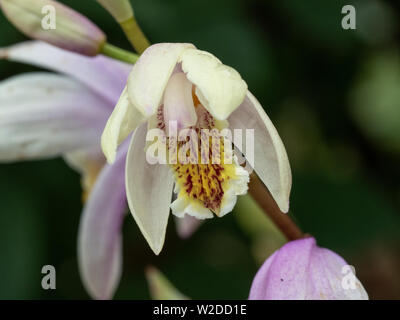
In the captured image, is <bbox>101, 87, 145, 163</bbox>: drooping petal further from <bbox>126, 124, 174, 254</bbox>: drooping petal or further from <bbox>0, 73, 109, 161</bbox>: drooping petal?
<bbox>0, 73, 109, 161</bbox>: drooping petal

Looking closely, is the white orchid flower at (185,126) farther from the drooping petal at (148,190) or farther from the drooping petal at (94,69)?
the drooping petal at (94,69)

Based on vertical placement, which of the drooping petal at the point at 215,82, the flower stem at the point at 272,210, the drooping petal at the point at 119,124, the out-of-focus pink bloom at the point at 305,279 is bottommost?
the out-of-focus pink bloom at the point at 305,279

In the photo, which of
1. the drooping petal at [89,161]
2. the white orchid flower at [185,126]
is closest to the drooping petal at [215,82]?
the white orchid flower at [185,126]

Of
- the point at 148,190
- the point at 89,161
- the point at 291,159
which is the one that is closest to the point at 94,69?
the point at 89,161

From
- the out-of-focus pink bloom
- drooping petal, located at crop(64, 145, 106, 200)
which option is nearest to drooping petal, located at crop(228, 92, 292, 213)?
the out-of-focus pink bloom

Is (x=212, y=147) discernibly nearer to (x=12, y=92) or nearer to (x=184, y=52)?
(x=184, y=52)

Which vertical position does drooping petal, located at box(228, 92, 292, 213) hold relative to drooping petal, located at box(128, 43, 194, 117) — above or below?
below

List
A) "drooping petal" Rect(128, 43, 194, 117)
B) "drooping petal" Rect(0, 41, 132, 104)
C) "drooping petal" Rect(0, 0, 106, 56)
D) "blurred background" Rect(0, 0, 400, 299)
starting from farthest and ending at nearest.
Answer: "blurred background" Rect(0, 0, 400, 299) → "drooping petal" Rect(0, 41, 132, 104) → "drooping petal" Rect(0, 0, 106, 56) → "drooping petal" Rect(128, 43, 194, 117)
